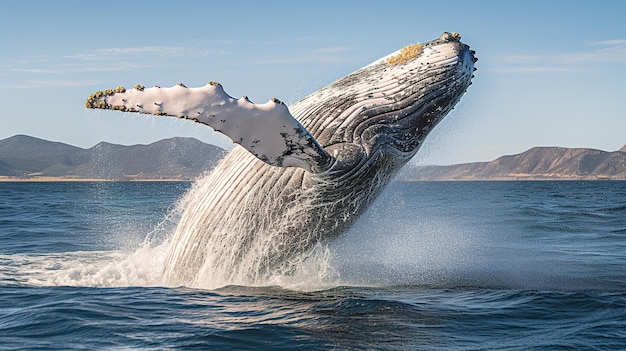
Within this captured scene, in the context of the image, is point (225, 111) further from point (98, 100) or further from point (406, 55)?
point (406, 55)

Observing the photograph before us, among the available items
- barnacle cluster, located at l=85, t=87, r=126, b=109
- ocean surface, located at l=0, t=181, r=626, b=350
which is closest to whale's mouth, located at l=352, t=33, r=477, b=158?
ocean surface, located at l=0, t=181, r=626, b=350

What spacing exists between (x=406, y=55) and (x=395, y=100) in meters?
0.73

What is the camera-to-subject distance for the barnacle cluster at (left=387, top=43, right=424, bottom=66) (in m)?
8.93

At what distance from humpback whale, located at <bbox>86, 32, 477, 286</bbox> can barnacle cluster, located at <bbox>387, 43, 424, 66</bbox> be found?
0.01 metres

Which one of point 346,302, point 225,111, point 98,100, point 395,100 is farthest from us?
point 395,100

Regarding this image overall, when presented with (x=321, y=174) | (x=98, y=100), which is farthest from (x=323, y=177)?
(x=98, y=100)

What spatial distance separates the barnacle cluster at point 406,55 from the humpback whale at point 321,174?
0.04ft

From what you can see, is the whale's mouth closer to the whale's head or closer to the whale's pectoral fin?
the whale's head

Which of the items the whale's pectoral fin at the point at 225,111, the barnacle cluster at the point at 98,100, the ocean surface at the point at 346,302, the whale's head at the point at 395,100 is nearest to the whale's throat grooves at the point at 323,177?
the whale's head at the point at 395,100

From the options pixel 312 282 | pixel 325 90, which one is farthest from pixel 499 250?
pixel 325 90

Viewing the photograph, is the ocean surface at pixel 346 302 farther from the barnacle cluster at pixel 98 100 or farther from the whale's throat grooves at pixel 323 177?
the barnacle cluster at pixel 98 100

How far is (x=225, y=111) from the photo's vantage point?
699 cm

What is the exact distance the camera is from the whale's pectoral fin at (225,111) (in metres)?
6.94

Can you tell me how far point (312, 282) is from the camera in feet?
31.9
